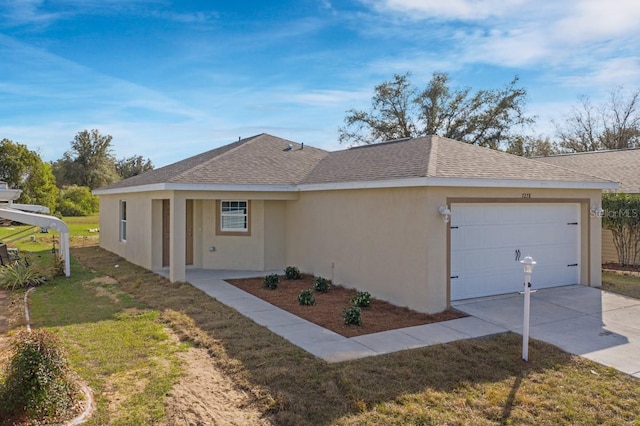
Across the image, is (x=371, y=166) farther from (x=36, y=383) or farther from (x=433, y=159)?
(x=36, y=383)

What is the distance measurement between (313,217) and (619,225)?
9908mm

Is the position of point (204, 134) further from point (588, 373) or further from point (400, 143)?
point (588, 373)

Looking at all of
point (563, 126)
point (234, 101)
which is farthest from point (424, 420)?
point (563, 126)

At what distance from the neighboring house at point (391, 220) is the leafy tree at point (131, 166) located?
2055 inches

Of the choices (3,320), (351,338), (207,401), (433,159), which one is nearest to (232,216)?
(3,320)

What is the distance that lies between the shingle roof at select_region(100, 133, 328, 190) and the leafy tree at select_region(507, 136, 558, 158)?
2099cm

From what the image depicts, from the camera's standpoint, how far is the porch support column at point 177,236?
1133cm

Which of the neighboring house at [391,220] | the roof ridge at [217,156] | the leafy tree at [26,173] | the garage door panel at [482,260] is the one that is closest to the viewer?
the neighboring house at [391,220]

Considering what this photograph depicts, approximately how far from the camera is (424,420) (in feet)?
15.3

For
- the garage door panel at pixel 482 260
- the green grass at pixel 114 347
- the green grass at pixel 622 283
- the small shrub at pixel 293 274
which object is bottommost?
the green grass at pixel 114 347

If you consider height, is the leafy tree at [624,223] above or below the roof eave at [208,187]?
below

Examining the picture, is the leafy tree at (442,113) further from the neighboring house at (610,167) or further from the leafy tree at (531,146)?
the neighboring house at (610,167)

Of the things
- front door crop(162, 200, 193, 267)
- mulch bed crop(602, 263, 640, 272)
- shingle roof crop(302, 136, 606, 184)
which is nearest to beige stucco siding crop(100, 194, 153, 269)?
front door crop(162, 200, 193, 267)

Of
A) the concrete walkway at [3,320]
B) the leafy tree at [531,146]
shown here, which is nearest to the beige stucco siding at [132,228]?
the concrete walkway at [3,320]
